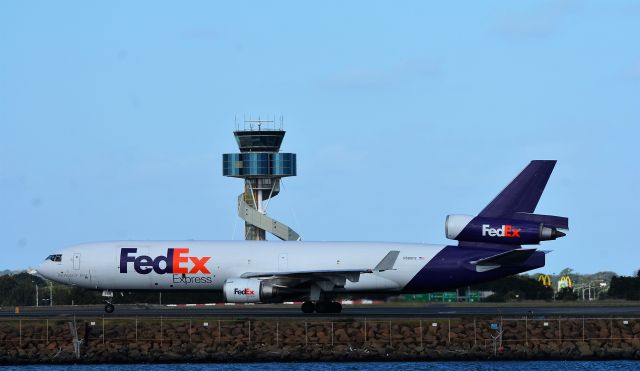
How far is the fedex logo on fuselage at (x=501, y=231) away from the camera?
Result: 6209cm

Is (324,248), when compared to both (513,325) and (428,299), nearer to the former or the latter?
(513,325)

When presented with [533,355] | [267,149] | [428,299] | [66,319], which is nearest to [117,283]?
[66,319]

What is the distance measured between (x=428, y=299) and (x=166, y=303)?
19.4 meters

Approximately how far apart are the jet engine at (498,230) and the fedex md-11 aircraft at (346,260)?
0.16 feet

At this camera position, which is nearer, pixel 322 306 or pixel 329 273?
pixel 329 273

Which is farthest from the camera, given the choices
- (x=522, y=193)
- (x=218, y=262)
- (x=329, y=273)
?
(x=522, y=193)

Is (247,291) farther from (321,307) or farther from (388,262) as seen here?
A: (388,262)

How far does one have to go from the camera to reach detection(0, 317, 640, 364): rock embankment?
49094 mm

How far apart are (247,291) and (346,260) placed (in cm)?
603

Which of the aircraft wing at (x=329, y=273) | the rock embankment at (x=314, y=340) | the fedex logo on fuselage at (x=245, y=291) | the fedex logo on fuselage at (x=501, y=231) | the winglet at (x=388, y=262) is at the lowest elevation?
the rock embankment at (x=314, y=340)

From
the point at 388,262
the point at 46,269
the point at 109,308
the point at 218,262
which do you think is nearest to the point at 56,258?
the point at 46,269

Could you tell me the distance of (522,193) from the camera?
205 ft

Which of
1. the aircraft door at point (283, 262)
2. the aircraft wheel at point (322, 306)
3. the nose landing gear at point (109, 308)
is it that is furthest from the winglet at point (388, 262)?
the nose landing gear at point (109, 308)

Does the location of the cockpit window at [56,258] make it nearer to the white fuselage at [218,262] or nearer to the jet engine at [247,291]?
the white fuselage at [218,262]
